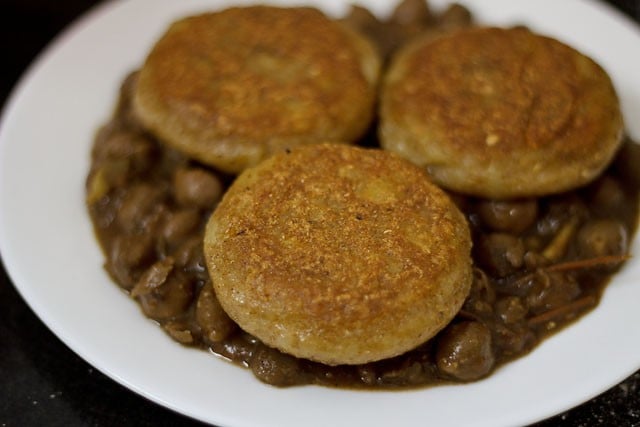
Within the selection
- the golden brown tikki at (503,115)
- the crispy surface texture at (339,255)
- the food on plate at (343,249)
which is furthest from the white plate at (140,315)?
the golden brown tikki at (503,115)

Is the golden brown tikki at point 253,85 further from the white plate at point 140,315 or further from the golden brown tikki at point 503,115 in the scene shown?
the white plate at point 140,315

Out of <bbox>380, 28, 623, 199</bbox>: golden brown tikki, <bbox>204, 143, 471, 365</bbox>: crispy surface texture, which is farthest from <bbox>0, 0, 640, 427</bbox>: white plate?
<bbox>380, 28, 623, 199</bbox>: golden brown tikki

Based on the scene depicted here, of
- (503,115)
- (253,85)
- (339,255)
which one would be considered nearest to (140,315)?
(339,255)

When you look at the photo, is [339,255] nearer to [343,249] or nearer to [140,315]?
[343,249]

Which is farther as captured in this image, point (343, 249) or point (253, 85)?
point (253, 85)

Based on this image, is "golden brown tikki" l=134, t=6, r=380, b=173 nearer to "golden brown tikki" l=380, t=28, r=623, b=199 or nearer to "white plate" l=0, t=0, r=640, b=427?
"golden brown tikki" l=380, t=28, r=623, b=199

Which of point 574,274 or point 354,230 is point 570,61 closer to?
point 574,274
